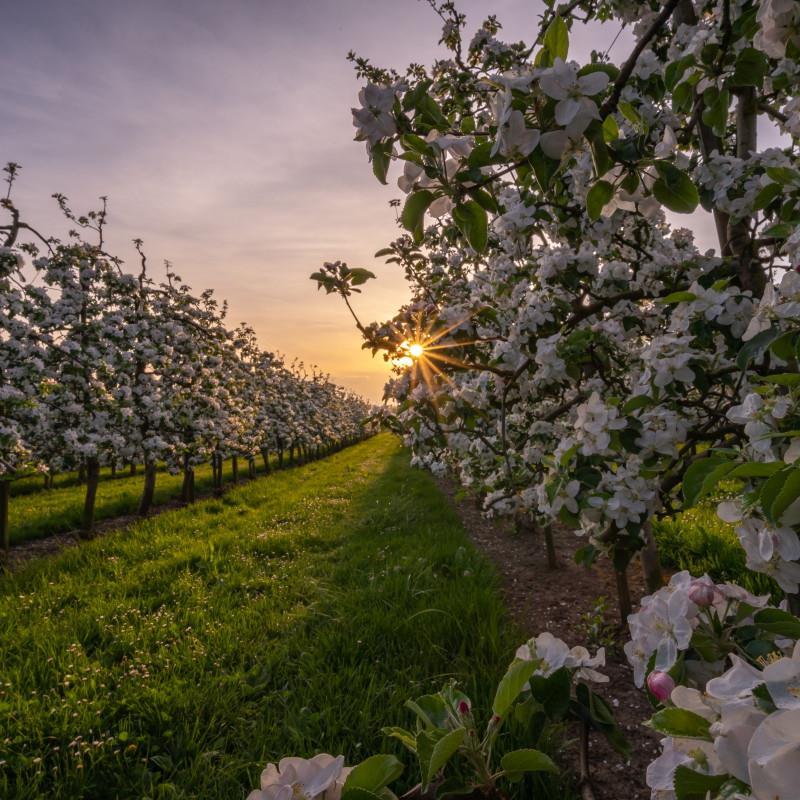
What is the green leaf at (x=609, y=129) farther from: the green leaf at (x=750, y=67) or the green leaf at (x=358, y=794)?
the green leaf at (x=358, y=794)

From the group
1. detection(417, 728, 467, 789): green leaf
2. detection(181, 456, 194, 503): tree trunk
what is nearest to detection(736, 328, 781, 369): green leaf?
detection(417, 728, 467, 789): green leaf

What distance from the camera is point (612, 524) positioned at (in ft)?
6.66

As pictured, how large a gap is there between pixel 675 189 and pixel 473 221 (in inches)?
18.4

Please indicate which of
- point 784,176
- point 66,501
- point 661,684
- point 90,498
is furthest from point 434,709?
point 66,501

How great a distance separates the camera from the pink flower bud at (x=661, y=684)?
761 mm

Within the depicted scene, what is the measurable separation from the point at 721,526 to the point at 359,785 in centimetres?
629

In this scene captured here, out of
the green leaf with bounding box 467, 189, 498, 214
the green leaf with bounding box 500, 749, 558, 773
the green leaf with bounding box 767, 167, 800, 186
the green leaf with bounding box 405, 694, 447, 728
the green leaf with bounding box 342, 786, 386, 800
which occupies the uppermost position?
the green leaf with bounding box 767, 167, 800, 186

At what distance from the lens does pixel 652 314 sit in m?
2.96

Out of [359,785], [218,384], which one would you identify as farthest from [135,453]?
[359,785]

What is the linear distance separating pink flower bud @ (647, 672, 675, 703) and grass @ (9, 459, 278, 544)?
34.5 ft

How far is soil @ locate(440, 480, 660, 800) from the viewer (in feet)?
8.29

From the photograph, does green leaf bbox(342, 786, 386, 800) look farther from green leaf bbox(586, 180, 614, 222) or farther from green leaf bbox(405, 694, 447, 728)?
green leaf bbox(586, 180, 614, 222)

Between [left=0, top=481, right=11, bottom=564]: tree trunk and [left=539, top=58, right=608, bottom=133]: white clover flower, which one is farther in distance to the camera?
[left=0, top=481, right=11, bottom=564]: tree trunk

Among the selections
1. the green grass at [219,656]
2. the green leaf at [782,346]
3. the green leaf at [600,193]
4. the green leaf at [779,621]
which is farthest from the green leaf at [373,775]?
the green grass at [219,656]
